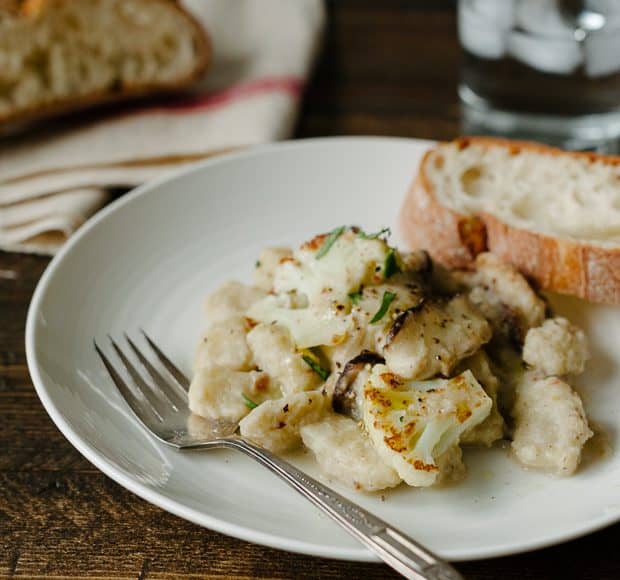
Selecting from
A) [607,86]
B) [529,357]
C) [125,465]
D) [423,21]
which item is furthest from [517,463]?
[423,21]

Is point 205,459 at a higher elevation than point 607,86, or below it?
below

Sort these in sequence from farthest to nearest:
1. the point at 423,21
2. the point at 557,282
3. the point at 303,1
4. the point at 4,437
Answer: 1. the point at 423,21
2. the point at 303,1
3. the point at 557,282
4. the point at 4,437

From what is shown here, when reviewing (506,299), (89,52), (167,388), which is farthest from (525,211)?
(89,52)

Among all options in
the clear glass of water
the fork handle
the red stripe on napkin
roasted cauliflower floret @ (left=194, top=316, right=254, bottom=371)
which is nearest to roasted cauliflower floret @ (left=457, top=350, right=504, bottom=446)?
the fork handle

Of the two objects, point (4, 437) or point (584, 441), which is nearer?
point (584, 441)

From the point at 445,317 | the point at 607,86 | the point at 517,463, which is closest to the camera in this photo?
the point at 517,463

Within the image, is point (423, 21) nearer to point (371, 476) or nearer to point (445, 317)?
point (445, 317)

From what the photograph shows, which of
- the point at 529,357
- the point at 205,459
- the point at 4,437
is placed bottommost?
the point at 4,437
